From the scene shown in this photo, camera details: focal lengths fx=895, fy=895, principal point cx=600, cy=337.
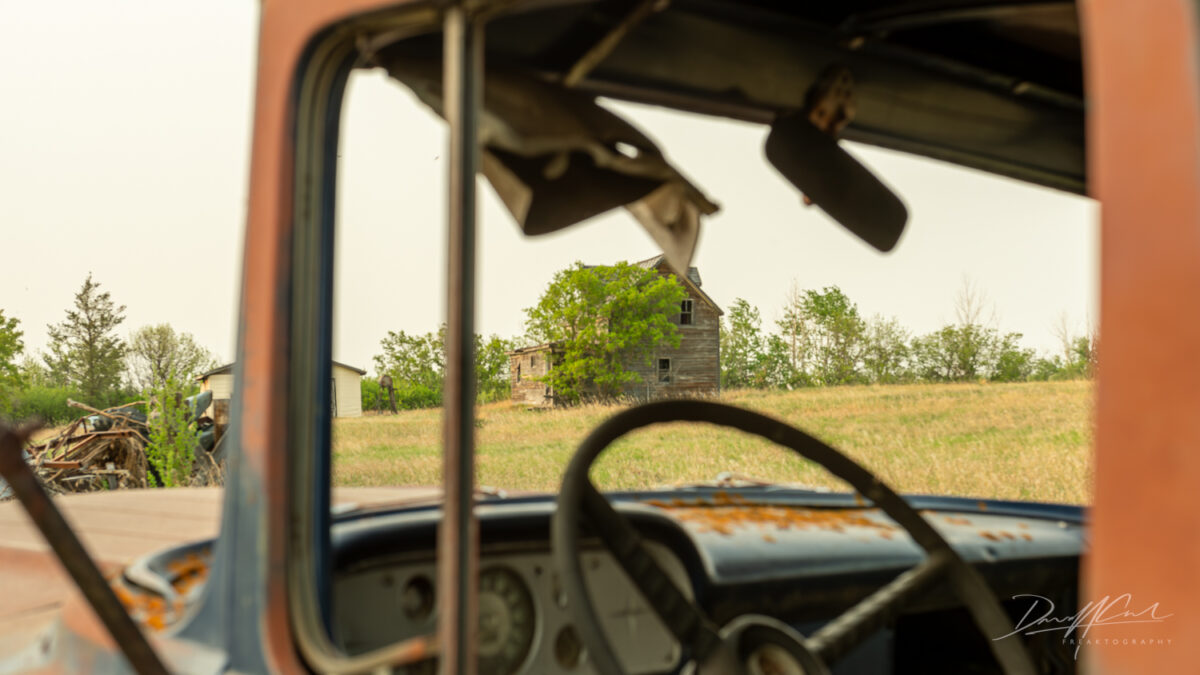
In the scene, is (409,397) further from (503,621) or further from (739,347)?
(503,621)

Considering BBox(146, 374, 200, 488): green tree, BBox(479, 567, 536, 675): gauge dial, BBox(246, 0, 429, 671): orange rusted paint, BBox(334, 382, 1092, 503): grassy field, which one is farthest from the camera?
BBox(334, 382, 1092, 503): grassy field

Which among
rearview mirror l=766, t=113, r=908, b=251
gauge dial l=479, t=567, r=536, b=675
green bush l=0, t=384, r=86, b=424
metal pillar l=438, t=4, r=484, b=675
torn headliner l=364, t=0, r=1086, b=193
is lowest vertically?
green bush l=0, t=384, r=86, b=424

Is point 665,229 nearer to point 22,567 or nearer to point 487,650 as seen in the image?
point 487,650

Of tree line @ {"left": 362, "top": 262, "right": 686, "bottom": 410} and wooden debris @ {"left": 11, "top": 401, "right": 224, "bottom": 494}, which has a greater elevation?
tree line @ {"left": 362, "top": 262, "right": 686, "bottom": 410}

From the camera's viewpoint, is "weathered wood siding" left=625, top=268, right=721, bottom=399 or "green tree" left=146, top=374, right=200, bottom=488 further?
"weathered wood siding" left=625, top=268, right=721, bottom=399

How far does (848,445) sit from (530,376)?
58.1 ft

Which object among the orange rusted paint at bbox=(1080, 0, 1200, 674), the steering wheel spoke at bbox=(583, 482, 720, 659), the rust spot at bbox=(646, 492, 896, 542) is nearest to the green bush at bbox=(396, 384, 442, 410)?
the rust spot at bbox=(646, 492, 896, 542)

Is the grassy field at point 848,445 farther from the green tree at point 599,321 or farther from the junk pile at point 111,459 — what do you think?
the green tree at point 599,321

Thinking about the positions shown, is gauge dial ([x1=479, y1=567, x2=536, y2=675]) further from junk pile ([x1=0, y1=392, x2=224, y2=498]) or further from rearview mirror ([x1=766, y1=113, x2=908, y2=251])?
junk pile ([x1=0, y1=392, x2=224, y2=498])

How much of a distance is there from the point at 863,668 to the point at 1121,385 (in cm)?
148

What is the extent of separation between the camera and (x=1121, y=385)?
518 millimetres

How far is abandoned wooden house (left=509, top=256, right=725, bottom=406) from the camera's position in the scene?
3231 centimetres

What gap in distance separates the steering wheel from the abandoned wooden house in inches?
1175

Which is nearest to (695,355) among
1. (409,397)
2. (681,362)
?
(681,362)
